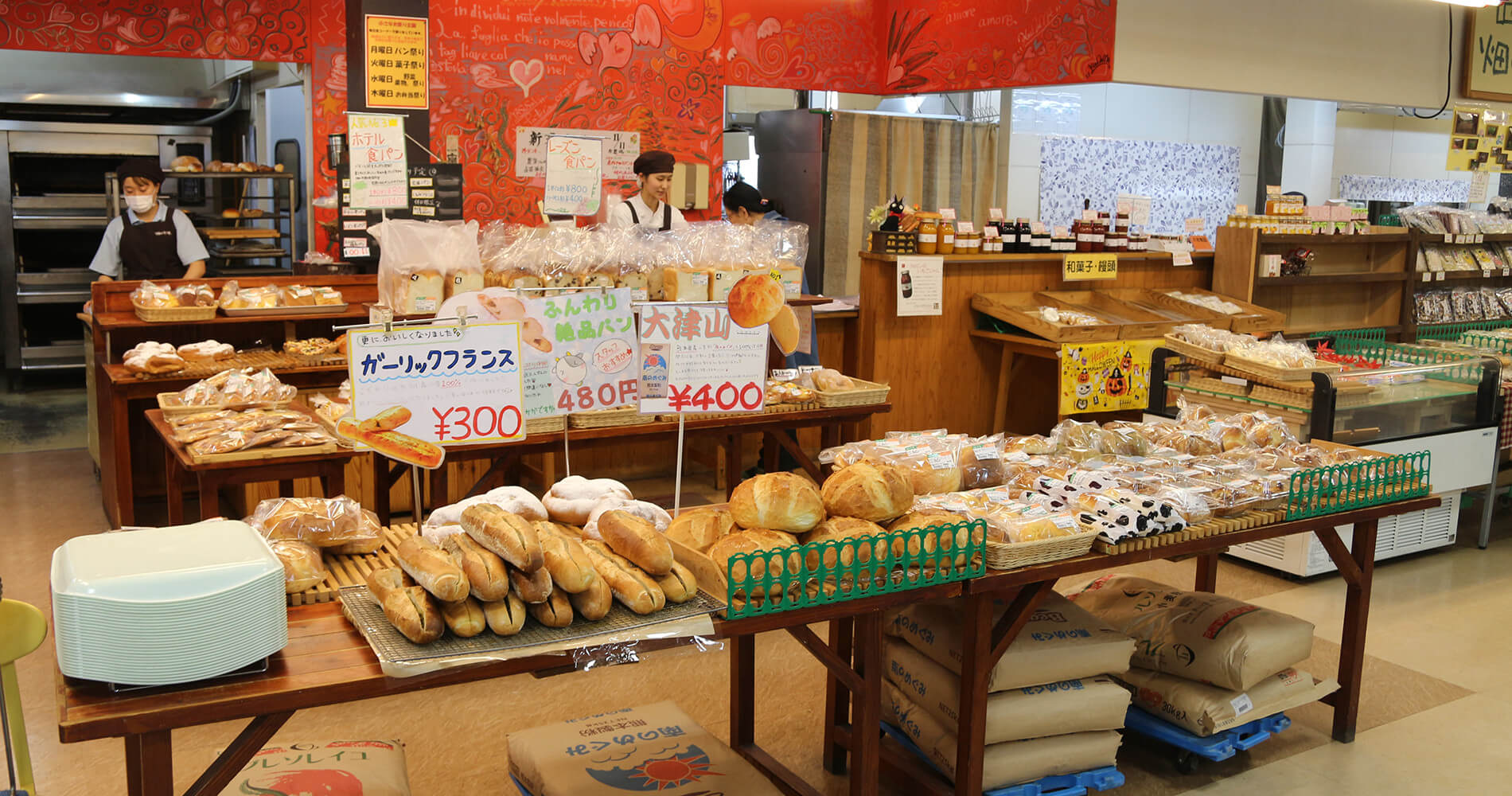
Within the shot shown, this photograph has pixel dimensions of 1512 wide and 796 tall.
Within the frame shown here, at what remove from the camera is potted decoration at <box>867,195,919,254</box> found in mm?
6781

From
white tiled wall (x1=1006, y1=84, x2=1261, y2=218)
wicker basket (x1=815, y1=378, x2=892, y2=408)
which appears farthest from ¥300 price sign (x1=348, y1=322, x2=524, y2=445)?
white tiled wall (x1=1006, y1=84, x2=1261, y2=218)

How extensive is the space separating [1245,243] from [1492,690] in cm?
396

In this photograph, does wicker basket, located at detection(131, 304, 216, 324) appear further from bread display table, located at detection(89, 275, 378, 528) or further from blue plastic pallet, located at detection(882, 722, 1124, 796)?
blue plastic pallet, located at detection(882, 722, 1124, 796)

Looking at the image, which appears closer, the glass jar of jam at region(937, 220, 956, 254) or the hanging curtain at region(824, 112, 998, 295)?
the glass jar of jam at region(937, 220, 956, 254)

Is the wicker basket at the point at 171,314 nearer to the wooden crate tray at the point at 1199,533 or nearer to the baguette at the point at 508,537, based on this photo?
the baguette at the point at 508,537

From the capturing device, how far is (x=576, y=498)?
9.04 ft

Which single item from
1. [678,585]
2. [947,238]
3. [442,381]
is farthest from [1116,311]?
[678,585]

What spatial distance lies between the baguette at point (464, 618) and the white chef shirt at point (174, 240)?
571 cm

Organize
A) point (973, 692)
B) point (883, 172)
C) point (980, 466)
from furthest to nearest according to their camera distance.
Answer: point (883, 172) < point (980, 466) < point (973, 692)

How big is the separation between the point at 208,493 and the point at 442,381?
5.31 ft

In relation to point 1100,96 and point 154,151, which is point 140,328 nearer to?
point 154,151

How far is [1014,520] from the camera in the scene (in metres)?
2.88

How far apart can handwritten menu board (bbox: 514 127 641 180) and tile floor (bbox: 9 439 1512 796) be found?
3.70 m

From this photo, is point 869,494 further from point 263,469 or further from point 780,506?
point 263,469
